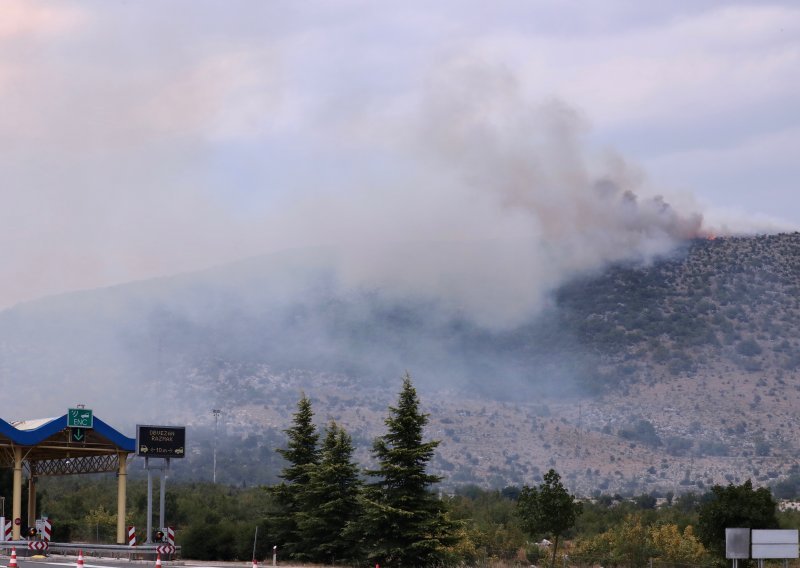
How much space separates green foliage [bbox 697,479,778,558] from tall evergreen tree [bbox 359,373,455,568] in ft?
32.3

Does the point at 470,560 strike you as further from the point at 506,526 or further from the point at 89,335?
the point at 89,335

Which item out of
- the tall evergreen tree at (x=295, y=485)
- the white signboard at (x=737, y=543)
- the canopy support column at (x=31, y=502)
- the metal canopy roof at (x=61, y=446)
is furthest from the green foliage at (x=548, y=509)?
the canopy support column at (x=31, y=502)

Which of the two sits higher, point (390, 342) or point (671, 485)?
point (390, 342)

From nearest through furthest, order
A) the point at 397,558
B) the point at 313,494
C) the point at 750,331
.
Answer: the point at 397,558 < the point at 313,494 < the point at 750,331

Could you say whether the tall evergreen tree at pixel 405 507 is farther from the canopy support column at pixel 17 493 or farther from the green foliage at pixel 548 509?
the canopy support column at pixel 17 493

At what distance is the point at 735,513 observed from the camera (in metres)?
47.2

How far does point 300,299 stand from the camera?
186 meters

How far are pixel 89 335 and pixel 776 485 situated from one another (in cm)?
11343

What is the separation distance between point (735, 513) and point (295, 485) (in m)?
19.0

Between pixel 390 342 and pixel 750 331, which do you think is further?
pixel 390 342

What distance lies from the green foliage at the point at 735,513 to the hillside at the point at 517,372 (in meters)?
62.3

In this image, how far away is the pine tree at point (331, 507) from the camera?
171 ft

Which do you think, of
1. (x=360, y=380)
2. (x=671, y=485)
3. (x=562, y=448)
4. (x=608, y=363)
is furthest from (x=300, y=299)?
(x=671, y=485)

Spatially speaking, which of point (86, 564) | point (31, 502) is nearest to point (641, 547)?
point (86, 564)
